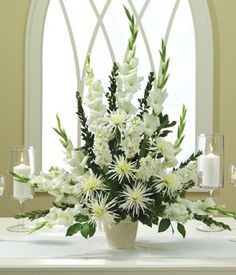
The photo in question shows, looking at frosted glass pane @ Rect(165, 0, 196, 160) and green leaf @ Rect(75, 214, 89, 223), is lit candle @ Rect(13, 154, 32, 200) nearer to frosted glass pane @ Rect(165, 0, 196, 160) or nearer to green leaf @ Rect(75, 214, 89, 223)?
green leaf @ Rect(75, 214, 89, 223)

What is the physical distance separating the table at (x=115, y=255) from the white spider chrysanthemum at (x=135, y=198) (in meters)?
0.13

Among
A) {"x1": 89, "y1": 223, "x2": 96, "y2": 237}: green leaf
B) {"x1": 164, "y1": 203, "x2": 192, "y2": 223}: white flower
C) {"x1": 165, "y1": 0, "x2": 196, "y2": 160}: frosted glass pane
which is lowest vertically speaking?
Answer: {"x1": 89, "y1": 223, "x2": 96, "y2": 237}: green leaf

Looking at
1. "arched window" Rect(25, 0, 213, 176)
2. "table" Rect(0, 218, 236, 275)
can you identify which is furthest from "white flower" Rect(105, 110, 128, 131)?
"arched window" Rect(25, 0, 213, 176)

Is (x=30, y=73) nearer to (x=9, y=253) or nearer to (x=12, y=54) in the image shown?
(x=12, y=54)

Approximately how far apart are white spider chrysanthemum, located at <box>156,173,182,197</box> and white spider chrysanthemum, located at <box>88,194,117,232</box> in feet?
0.42

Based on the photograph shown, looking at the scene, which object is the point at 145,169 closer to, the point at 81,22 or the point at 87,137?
the point at 87,137

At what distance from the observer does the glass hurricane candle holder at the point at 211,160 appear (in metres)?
2.12

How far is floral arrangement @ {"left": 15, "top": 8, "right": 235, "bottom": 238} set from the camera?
1.65 m

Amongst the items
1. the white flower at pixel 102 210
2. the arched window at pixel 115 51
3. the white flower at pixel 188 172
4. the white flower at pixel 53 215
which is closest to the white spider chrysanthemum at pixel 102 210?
the white flower at pixel 102 210

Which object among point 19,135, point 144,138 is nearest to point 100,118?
point 144,138

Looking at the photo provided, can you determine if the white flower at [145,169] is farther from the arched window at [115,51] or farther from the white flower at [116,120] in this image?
the arched window at [115,51]

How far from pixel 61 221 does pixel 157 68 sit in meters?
2.32

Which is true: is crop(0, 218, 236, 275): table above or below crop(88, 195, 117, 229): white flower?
below

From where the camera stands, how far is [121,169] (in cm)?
164
